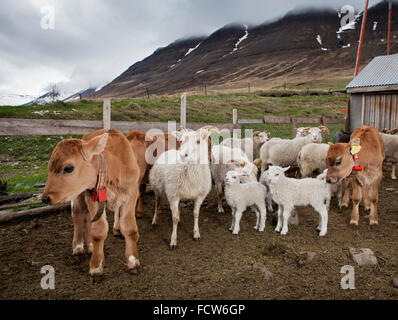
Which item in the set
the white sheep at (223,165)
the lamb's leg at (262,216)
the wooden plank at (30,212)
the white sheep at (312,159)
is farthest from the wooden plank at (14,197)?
the white sheep at (312,159)

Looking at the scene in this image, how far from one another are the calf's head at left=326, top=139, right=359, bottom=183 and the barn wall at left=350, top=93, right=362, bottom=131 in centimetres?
935

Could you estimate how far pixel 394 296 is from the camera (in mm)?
3174

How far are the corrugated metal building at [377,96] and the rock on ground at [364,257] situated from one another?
32.4ft

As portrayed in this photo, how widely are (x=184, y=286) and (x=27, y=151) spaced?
9.11 meters

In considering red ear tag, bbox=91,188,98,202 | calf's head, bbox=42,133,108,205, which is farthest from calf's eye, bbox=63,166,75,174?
red ear tag, bbox=91,188,98,202

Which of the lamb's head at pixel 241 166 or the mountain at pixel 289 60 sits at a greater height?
the mountain at pixel 289 60

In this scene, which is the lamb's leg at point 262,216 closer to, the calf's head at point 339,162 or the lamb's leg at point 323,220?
the lamb's leg at point 323,220

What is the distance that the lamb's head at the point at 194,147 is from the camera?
192 inches

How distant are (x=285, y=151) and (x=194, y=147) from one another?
4.05 meters

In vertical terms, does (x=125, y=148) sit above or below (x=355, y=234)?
above

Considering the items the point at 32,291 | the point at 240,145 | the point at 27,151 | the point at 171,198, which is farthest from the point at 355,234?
the point at 27,151

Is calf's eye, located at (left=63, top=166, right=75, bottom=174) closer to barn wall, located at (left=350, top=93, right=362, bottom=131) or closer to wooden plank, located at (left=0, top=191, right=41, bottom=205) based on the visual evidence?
wooden plank, located at (left=0, top=191, right=41, bottom=205)
